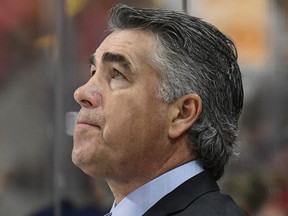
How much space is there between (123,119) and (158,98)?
10 cm

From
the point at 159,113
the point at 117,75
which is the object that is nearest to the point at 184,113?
the point at 159,113

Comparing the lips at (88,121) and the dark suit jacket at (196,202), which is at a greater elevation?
the lips at (88,121)

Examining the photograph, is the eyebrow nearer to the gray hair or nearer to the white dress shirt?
the gray hair

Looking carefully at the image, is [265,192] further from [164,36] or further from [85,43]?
[164,36]

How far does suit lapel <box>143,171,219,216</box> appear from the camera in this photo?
1.83 metres

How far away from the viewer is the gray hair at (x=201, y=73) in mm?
1919

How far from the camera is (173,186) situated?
1.88 metres

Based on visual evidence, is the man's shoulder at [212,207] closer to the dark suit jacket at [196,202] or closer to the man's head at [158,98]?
the dark suit jacket at [196,202]

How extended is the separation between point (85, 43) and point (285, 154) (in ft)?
3.27

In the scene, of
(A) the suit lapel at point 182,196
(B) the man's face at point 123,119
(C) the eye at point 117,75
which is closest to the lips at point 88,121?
(B) the man's face at point 123,119

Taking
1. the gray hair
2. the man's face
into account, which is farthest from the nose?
the gray hair

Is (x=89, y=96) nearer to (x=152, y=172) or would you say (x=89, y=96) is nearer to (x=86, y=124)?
(x=86, y=124)

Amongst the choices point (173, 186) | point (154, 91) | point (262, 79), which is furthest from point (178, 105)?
point (262, 79)

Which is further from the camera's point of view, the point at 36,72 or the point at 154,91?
the point at 36,72
